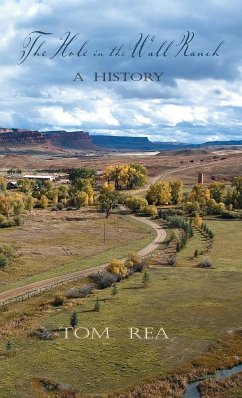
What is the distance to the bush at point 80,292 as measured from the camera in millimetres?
59719

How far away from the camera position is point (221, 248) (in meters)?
87.2

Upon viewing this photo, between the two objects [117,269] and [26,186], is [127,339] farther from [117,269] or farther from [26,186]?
[26,186]

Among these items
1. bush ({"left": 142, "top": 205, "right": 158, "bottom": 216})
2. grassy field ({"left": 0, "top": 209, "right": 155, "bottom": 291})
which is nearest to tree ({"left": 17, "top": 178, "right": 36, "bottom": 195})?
grassy field ({"left": 0, "top": 209, "right": 155, "bottom": 291})

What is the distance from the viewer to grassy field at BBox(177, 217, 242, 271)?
75625 millimetres

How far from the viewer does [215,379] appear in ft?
135

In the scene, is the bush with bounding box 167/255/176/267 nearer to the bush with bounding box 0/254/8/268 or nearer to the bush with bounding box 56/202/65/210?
the bush with bounding box 0/254/8/268

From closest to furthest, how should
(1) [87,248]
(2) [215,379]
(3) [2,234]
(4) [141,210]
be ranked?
(2) [215,379] < (1) [87,248] < (3) [2,234] < (4) [141,210]

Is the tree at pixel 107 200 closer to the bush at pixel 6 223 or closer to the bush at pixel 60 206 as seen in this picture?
the bush at pixel 60 206

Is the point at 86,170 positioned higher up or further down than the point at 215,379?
higher up

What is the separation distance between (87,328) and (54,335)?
354 cm

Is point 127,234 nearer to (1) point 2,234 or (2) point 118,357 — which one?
(1) point 2,234

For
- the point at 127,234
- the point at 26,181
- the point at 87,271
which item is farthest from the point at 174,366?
the point at 26,181

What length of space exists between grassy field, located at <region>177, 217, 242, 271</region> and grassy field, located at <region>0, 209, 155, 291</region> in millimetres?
9436

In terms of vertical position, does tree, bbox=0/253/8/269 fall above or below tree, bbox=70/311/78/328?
above
